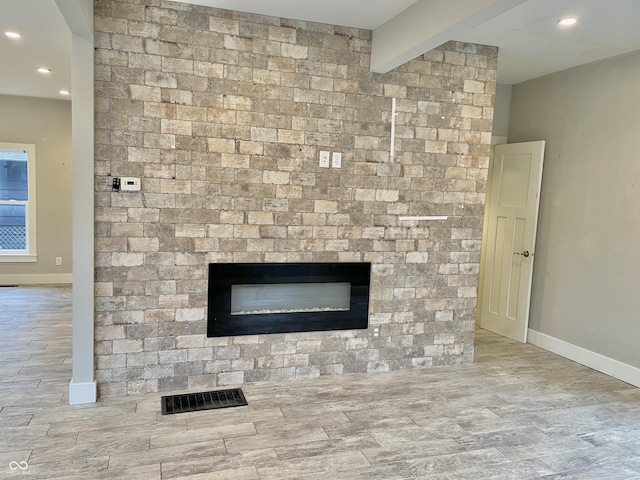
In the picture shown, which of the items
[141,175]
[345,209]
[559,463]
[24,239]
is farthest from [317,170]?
[24,239]

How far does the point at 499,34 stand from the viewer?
11.6ft

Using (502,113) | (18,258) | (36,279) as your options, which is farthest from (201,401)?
(18,258)

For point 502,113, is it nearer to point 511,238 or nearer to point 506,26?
point 511,238

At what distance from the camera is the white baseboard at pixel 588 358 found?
3.79 m

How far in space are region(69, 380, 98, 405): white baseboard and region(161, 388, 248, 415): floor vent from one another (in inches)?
18.0

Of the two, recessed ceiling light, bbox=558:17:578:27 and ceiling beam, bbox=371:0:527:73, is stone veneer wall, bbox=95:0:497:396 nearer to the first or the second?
ceiling beam, bbox=371:0:527:73

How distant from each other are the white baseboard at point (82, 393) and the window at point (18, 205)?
4.70 meters

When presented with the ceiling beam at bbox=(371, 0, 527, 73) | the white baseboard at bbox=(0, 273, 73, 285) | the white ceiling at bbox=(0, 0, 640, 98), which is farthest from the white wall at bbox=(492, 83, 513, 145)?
the white baseboard at bbox=(0, 273, 73, 285)

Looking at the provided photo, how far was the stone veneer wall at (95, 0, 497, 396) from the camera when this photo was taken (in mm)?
3113

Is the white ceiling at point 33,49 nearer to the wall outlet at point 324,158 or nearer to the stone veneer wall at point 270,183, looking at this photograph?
the stone veneer wall at point 270,183

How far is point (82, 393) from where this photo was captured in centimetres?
306

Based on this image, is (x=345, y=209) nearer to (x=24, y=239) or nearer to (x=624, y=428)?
(x=624, y=428)

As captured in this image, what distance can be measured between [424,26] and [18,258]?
6.66m

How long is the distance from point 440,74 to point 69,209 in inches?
229
